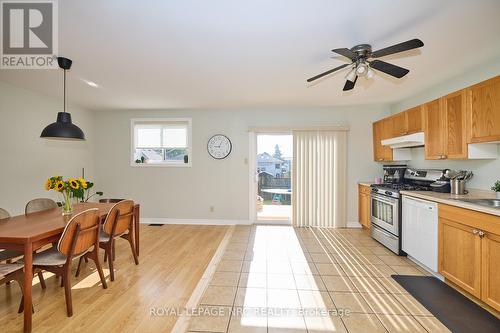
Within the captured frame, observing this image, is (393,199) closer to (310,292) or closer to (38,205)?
(310,292)

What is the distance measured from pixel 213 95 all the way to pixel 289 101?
1.42 metres

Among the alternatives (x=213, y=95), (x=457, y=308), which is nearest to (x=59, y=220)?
(x=213, y=95)

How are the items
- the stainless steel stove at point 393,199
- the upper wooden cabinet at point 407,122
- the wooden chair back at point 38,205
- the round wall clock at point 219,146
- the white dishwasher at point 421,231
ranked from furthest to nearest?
the round wall clock at point 219,146 < the upper wooden cabinet at point 407,122 < the stainless steel stove at point 393,199 < the wooden chair back at point 38,205 < the white dishwasher at point 421,231

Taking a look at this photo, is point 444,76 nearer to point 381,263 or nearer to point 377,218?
point 377,218

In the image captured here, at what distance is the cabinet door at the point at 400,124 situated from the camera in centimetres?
366

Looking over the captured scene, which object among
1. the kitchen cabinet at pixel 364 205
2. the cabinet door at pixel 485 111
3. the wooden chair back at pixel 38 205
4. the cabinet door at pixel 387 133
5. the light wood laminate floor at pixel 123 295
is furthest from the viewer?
the kitchen cabinet at pixel 364 205

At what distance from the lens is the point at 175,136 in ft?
16.8

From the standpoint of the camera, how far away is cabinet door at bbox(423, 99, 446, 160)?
295cm

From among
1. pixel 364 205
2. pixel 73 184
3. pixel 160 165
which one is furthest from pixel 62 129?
pixel 364 205

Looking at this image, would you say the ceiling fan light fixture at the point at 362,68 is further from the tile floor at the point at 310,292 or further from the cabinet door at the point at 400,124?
the tile floor at the point at 310,292

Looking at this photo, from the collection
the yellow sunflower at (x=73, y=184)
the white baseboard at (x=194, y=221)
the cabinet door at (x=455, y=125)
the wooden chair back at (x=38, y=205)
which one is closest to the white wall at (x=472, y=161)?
the cabinet door at (x=455, y=125)

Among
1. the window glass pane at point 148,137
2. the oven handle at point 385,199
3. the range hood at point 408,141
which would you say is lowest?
the oven handle at point 385,199

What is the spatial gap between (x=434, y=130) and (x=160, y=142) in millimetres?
4954

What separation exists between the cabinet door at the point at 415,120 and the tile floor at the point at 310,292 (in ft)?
6.17
